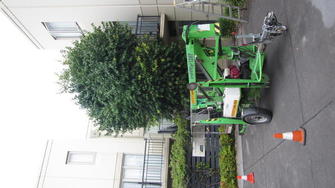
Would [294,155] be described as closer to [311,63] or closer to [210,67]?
[311,63]

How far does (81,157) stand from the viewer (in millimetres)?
10164

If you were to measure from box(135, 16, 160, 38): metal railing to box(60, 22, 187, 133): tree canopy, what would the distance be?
151 cm

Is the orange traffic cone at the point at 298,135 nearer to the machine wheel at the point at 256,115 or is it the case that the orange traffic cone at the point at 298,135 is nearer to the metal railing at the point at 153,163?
the machine wheel at the point at 256,115

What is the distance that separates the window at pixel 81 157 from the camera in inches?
395

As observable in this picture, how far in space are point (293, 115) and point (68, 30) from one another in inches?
396

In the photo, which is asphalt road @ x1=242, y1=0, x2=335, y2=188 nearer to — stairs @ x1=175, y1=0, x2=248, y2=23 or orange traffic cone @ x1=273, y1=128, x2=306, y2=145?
orange traffic cone @ x1=273, y1=128, x2=306, y2=145

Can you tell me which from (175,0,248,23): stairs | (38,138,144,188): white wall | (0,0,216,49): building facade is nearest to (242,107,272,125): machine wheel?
(175,0,248,23): stairs

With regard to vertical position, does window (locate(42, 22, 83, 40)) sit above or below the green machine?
above

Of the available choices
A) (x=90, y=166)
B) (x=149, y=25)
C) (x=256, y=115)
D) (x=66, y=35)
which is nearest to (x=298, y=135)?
(x=256, y=115)

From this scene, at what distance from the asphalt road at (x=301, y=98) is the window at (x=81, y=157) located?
7.36m

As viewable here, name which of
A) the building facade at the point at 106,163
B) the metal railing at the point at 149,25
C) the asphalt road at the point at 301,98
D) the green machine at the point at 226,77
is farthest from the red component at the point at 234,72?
the building facade at the point at 106,163

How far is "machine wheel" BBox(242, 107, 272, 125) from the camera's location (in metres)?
4.86

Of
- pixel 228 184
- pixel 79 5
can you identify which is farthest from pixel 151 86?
pixel 79 5

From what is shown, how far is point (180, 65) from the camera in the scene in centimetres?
775
